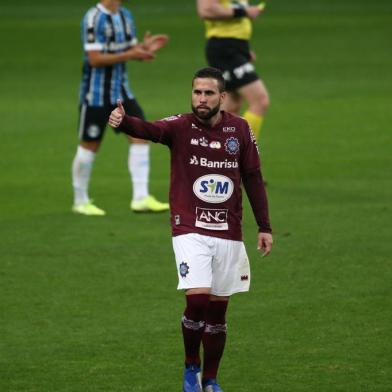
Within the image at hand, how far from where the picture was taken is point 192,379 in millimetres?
8523

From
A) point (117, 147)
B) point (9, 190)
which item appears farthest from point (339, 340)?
point (117, 147)

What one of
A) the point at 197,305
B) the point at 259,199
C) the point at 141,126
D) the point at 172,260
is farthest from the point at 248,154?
the point at 172,260

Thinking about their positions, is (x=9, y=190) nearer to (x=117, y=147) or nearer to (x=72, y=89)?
(x=117, y=147)

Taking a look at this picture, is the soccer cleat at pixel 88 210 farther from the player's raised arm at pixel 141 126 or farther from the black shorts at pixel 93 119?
the player's raised arm at pixel 141 126

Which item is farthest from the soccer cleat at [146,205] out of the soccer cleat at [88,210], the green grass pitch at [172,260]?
the soccer cleat at [88,210]

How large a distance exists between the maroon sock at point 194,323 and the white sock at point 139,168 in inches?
240

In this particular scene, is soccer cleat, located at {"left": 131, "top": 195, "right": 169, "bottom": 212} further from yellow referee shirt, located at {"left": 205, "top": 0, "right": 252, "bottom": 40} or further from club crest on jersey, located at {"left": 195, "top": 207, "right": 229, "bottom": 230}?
club crest on jersey, located at {"left": 195, "top": 207, "right": 229, "bottom": 230}

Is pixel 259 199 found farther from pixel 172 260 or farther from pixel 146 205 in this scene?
pixel 146 205

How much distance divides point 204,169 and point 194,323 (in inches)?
37.9

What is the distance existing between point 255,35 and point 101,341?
23649 millimetres

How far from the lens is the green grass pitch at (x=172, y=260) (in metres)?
9.20

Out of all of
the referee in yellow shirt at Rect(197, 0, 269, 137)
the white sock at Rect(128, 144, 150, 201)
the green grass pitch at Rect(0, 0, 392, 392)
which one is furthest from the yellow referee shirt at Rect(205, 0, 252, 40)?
the white sock at Rect(128, 144, 150, 201)

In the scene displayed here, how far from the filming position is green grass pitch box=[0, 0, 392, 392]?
30.2ft

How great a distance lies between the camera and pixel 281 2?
40.9 m
